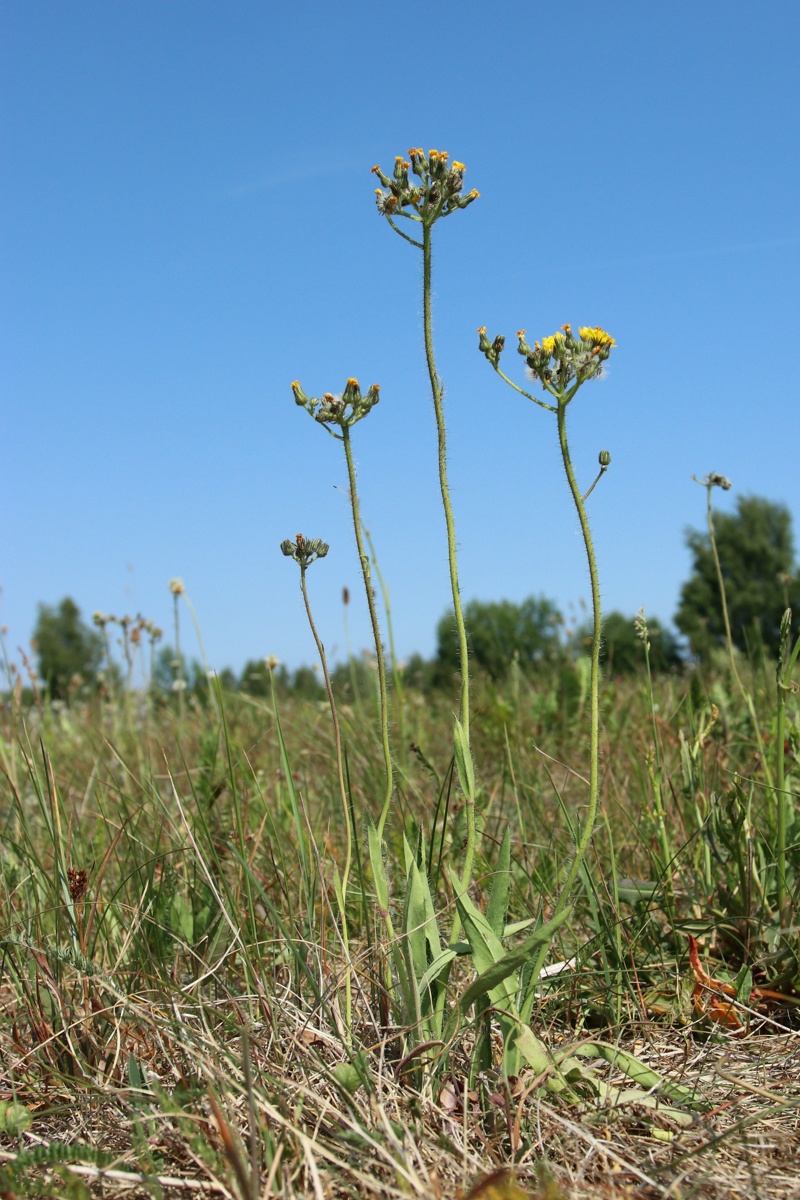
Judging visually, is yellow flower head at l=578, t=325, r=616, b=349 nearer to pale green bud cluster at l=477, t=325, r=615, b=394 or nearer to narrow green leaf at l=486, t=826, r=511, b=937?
pale green bud cluster at l=477, t=325, r=615, b=394

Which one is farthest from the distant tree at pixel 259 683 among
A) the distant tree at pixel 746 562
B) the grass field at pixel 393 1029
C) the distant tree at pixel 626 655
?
the distant tree at pixel 746 562

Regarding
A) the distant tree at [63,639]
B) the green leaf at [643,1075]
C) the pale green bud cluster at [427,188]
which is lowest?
the green leaf at [643,1075]

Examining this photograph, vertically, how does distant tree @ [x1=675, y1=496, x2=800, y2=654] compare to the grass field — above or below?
above

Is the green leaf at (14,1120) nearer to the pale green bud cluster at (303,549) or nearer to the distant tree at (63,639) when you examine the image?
the pale green bud cluster at (303,549)

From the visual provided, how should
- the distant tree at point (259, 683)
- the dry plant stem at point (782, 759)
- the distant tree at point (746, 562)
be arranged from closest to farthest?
1. the dry plant stem at point (782, 759)
2. the distant tree at point (259, 683)
3. the distant tree at point (746, 562)

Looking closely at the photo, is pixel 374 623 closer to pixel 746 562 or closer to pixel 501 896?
pixel 501 896

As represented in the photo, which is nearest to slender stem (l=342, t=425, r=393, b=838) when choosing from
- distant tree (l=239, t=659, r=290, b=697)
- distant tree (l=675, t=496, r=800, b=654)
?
distant tree (l=239, t=659, r=290, b=697)

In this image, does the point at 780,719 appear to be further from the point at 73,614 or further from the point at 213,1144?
the point at 73,614

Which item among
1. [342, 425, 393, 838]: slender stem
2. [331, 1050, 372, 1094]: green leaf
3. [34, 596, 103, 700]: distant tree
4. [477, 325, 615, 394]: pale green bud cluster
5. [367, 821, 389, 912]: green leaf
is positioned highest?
[34, 596, 103, 700]: distant tree

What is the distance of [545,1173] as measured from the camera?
1.44m

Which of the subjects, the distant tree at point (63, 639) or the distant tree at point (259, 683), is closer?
the distant tree at point (259, 683)

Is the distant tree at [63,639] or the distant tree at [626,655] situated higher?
the distant tree at [63,639]

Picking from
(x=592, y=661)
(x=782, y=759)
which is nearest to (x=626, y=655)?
(x=782, y=759)

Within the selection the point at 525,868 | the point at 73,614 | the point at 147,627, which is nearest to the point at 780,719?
the point at 525,868
